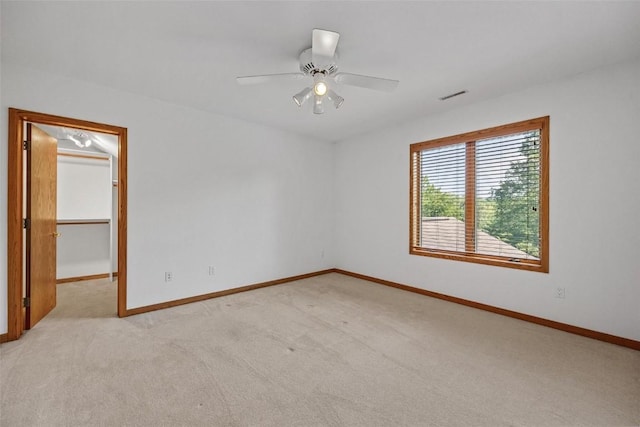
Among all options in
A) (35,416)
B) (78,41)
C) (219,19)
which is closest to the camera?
(35,416)

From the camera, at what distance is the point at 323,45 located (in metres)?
1.97

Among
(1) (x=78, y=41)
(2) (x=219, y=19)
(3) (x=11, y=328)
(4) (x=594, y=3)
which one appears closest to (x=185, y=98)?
(1) (x=78, y=41)

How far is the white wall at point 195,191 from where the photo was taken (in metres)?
2.88

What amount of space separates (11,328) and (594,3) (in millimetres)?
5243

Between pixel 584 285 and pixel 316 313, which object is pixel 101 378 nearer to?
pixel 316 313

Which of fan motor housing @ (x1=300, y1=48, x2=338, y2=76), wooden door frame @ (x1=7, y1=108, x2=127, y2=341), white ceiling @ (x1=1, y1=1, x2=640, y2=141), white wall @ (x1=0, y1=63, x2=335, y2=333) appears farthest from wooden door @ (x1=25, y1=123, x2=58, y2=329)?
fan motor housing @ (x1=300, y1=48, x2=338, y2=76)

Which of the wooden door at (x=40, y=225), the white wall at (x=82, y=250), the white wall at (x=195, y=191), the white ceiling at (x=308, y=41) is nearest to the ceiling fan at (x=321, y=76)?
the white ceiling at (x=308, y=41)

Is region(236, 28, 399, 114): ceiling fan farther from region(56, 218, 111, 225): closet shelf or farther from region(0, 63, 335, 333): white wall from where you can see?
region(56, 218, 111, 225): closet shelf

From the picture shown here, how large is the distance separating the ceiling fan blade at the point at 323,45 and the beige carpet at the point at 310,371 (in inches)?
92.8

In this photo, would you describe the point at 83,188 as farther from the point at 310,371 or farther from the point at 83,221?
the point at 310,371

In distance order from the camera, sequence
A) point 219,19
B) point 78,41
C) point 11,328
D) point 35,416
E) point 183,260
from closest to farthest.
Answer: point 35,416 → point 219,19 → point 78,41 → point 11,328 → point 183,260

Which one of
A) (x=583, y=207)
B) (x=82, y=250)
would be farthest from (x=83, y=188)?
(x=583, y=207)

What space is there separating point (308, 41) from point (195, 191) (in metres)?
2.41

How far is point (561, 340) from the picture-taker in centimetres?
258
